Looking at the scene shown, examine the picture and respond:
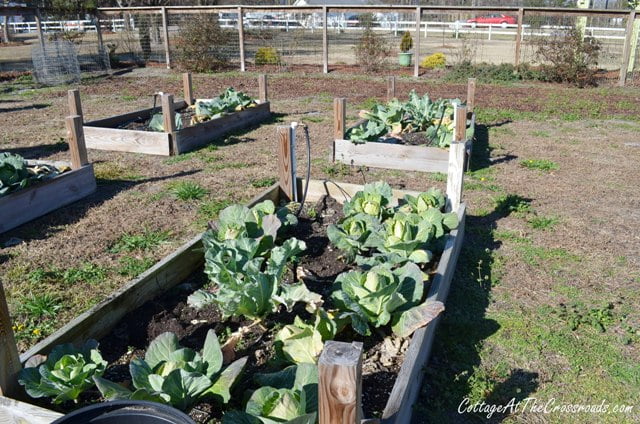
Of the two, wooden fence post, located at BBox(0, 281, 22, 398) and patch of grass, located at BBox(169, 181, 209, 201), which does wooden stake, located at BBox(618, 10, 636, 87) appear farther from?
wooden fence post, located at BBox(0, 281, 22, 398)

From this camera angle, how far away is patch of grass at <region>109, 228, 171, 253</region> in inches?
177

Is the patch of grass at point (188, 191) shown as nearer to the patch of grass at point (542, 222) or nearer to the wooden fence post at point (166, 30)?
the patch of grass at point (542, 222)

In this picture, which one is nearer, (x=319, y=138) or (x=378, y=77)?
(x=319, y=138)

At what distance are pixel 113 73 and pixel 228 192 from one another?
12302mm

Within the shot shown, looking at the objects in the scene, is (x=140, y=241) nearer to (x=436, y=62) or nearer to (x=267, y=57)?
(x=267, y=57)

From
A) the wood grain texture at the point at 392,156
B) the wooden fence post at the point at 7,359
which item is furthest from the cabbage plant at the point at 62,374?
the wood grain texture at the point at 392,156

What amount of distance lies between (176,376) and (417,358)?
1.11 meters

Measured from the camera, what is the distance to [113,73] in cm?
1641

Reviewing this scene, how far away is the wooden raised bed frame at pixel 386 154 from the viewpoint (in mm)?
6578

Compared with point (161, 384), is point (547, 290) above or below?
below

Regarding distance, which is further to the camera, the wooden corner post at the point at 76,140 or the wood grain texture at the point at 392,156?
the wood grain texture at the point at 392,156

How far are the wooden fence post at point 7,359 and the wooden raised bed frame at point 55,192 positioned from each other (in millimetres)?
2710

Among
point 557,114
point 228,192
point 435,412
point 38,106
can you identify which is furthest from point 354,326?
point 38,106

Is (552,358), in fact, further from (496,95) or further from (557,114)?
(496,95)
